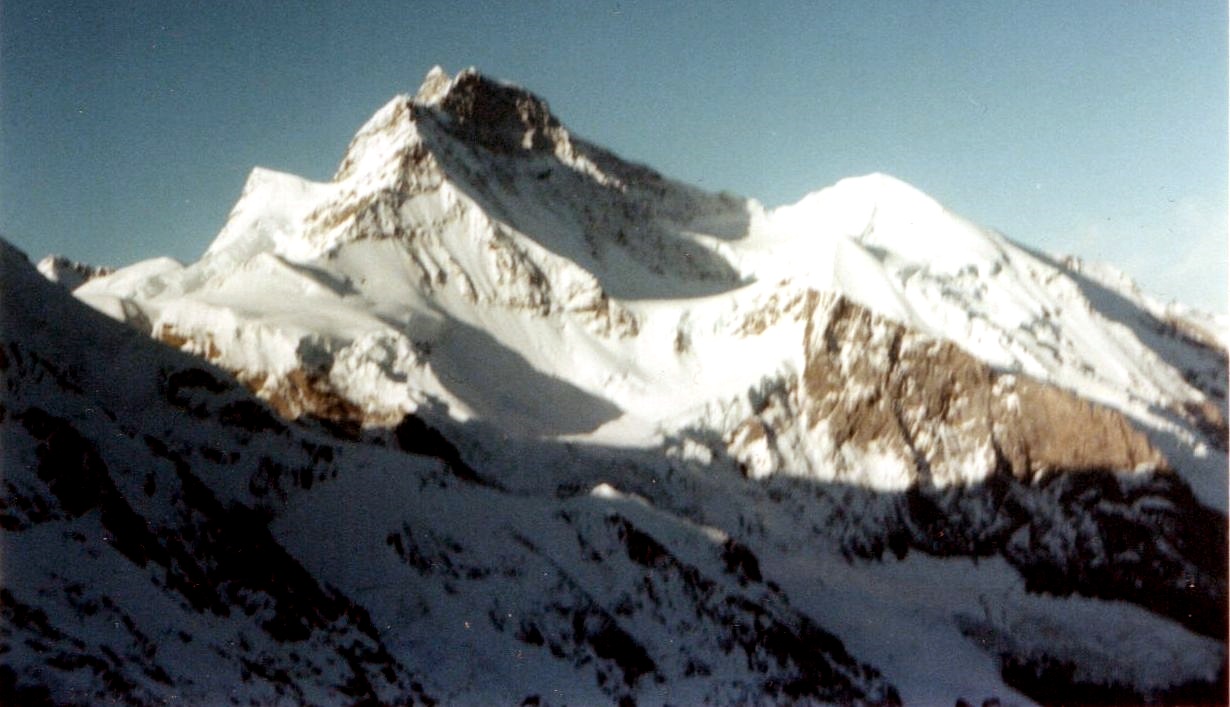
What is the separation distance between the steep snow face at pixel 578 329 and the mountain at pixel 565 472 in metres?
0.51

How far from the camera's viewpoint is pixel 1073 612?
452 ft

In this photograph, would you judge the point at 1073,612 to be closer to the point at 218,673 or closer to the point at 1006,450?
the point at 1006,450

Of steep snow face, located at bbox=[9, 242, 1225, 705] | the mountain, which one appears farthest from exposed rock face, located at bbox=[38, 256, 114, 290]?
steep snow face, located at bbox=[9, 242, 1225, 705]

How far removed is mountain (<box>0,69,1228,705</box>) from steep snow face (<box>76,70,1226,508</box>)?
51cm

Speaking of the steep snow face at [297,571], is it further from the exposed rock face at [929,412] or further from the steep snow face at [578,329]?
the exposed rock face at [929,412]

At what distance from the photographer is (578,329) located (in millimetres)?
164375

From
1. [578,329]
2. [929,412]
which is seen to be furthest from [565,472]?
[929,412]

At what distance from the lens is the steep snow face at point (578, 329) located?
13262 centimetres

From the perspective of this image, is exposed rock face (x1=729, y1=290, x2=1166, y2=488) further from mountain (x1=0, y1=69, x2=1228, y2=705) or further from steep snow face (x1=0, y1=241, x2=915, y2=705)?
steep snow face (x1=0, y1=241, x2=915, y2=705)

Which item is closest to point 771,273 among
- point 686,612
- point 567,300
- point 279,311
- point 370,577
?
point 567,300

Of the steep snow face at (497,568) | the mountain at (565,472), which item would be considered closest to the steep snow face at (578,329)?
the mountain at (565,472)

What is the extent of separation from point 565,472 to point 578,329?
4058 cm

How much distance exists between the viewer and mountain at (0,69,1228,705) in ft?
199

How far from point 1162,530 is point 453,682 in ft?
343
